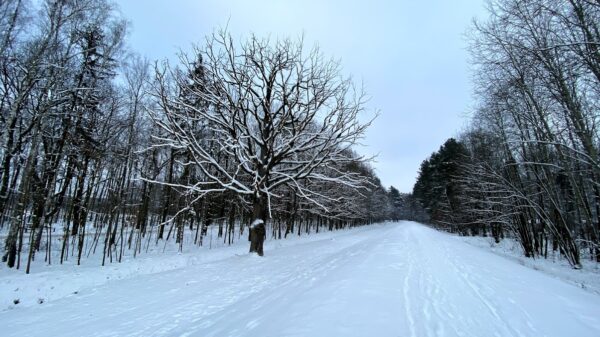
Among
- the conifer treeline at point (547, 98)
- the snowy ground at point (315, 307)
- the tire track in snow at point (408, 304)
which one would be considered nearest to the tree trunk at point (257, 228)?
the snowy ground at point (315, 307)

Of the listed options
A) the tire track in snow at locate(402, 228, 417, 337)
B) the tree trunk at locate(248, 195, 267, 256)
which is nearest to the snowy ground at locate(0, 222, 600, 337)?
the tire track in snow at locate(402, 228, 417, 337)

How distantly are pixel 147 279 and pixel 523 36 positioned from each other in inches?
576

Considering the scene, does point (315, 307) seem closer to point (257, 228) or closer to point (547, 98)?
point (257, 228)

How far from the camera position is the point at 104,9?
38.2ft

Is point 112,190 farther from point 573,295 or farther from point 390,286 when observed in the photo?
point 573,295

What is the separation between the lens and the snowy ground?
3.79 metres

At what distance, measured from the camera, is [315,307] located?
14.2ft

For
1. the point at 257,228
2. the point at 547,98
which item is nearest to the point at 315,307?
the point at 257,228

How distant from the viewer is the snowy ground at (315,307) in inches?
149

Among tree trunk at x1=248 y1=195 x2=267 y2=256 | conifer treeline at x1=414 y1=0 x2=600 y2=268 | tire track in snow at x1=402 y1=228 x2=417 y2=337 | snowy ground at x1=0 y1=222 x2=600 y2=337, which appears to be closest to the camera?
tire track in snow at x1=402 y1=228 x2=417 y2=337

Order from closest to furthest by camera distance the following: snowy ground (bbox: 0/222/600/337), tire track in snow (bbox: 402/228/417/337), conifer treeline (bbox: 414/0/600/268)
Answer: tire track in snow (bbox: 402/228/417/337) < snowy ground (bbox: 0/222/600/337) < conifer treeline (bbox: 414/0/600/268)

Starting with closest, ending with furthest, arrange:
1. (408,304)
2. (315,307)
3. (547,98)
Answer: (315,307)
(408,304)
(547,98)

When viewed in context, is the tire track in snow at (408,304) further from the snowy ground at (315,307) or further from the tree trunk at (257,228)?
the tree trunk at (257,228)

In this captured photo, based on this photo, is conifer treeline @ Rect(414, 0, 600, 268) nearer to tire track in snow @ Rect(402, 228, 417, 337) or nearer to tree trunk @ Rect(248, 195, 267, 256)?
tire track in snow @ Rect(402, 228, 417, 337)
